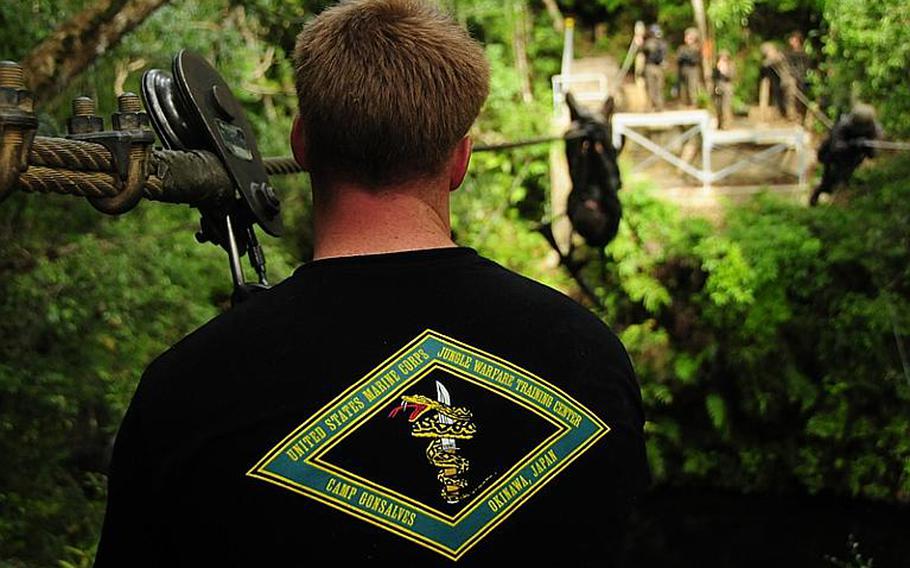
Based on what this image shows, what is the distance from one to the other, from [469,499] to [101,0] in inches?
204

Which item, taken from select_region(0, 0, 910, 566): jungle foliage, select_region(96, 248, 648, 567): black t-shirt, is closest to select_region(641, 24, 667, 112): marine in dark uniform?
select_region(0, 0, 910, 566): jungle foliage

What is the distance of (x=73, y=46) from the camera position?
5.67 meters

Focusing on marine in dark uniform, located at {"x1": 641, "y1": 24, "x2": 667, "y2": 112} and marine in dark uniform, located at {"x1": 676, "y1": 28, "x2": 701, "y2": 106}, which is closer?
marine in dark uniform, located at {"x1": 641, "y1": 24, "x2": 667, "y2": 112}

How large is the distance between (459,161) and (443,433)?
325 mm

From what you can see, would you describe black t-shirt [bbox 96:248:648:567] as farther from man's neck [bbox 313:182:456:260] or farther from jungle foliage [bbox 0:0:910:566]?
jungle foliage [bbox 0:0:910:566]

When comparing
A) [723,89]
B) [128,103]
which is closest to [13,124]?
[128,103]

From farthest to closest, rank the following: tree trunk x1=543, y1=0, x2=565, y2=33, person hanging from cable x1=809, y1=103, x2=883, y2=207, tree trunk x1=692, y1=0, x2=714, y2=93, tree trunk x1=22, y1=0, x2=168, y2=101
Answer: tree trunk x1=543, y1=0, x2=565, y2=33 → tree trunk x1=692, y1=0, x2=714, y2=93 → person hanging from cable x1=809, y1=103, x2=883, y2=207 → tree trunk x1=22, y1=0, x2=168, y2=101

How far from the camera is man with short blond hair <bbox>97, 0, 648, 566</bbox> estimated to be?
1.12m

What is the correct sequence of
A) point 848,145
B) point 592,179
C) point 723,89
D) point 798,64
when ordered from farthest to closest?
point 798,64, point 723,89, point 848,145, point 592,179

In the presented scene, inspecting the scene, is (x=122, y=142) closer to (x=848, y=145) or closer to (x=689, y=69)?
(x=848, y=145)

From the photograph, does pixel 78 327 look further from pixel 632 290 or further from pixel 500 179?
pixel 500 179

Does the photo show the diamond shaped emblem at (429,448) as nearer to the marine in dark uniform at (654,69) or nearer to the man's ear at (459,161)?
the man's ear at (459,161)

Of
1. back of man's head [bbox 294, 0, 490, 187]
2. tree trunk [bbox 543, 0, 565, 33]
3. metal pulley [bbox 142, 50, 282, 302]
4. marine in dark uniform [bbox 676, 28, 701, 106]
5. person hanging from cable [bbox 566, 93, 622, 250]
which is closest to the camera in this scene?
back of man's head [bbox 294, 0, 490, 187]

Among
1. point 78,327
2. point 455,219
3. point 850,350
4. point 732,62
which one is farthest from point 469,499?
point 732,62
